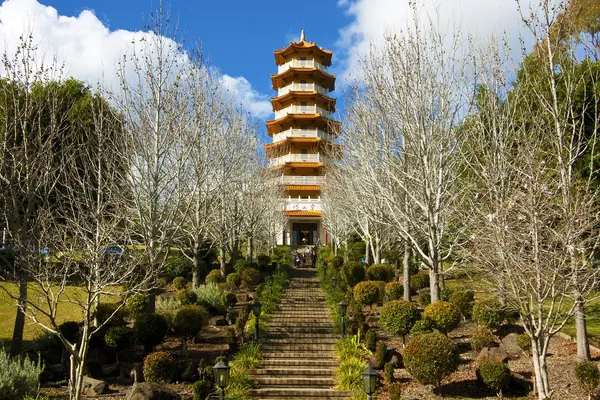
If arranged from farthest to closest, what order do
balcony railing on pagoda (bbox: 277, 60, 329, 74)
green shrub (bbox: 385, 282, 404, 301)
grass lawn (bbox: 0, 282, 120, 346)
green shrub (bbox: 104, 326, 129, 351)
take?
balcony railing on pagoda (bbox: 277, 60, 329, 74) < green shrub (bbox: 385, 282, 404, 301) < grass lawn (bbox: 0, 282, 120, 346) < green shrub (bbox: 104, 326, 129, 351)

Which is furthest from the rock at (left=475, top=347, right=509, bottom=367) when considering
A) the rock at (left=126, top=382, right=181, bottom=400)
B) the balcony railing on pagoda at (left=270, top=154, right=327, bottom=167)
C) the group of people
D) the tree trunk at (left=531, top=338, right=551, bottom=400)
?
the balcony railing on pagoda at (left=270, top=154, right=327, bottom=167)

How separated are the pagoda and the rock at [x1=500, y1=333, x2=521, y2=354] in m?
30.4

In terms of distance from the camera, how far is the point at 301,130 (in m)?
→ 44.5

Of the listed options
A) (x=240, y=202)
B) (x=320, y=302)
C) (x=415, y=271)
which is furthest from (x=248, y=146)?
(x=415, y=271)

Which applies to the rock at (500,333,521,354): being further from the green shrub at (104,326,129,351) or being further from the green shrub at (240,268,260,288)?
the green shrub at (240,268,260,288)

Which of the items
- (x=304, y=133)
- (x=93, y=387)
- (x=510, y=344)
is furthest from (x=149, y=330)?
(x=304, y=133)

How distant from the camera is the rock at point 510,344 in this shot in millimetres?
11539

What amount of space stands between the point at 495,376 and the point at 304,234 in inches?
1553

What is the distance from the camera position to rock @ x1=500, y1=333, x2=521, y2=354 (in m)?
11.5

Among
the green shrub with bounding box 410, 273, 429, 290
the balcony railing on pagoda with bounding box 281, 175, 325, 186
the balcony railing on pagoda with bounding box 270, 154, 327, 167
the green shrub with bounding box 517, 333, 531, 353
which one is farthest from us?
the balcony railing on pagoda with bounding box 270, 154, 327, 167

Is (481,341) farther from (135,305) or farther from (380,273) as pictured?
(135,305)

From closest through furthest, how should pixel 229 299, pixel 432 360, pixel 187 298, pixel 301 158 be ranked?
pixel 432 360 < pixel 187 298 < pixel 229 299 < pixel 301 158

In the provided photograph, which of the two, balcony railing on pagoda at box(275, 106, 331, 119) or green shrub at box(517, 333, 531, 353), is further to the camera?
balcony railing on pagoda at box(275, 106, 331, 119)

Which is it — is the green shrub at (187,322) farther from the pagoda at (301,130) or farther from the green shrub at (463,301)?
the pagoda at (301,130)
